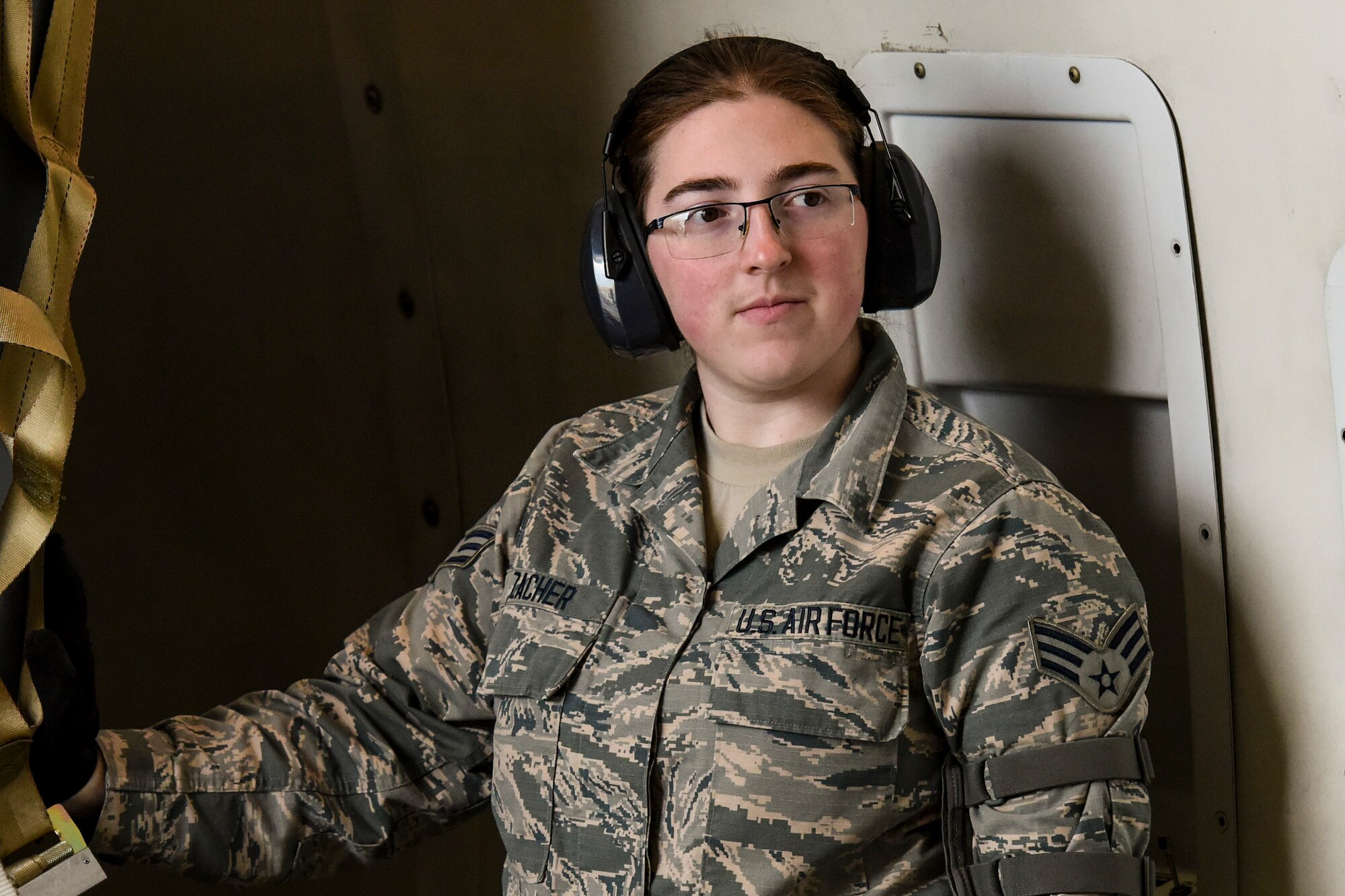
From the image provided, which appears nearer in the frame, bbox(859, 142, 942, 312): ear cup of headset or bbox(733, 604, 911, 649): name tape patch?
bbox(733, 604, 911, 649): name tape patch

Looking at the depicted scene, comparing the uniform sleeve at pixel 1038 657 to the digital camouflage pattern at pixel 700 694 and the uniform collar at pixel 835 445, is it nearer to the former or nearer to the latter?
the digital camouflage pattern at pixel 700 694

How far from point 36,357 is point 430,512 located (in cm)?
98

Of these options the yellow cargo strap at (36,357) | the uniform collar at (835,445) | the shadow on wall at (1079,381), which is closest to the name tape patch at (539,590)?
the uniform collar at (835,445)

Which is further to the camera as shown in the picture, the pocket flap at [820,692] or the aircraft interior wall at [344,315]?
the aircraft interior wall at [344,315]

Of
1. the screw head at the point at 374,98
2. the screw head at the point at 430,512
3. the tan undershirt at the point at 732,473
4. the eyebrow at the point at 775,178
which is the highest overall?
the screw head at the point at 374,98

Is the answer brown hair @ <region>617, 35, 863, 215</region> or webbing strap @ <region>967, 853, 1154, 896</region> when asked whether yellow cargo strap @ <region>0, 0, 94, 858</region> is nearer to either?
brown hair @ <region>617, 35, 863, 215</region>

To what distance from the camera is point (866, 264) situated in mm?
1324

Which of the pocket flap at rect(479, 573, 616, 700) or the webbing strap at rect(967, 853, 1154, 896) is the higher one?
the pocket flap at rect(479, 573, 616, 700)

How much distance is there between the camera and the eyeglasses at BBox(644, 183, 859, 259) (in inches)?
48.9

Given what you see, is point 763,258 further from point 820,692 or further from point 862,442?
point 820,692

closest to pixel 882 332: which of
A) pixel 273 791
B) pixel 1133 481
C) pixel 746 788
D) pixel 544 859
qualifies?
pixel 1133 481

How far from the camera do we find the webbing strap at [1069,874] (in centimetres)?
111

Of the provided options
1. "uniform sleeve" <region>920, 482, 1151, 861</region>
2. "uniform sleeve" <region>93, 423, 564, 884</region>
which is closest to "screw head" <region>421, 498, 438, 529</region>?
"uniform sleeve" <region>93, 423, 564, 884</region>

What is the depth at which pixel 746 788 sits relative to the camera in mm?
1177
